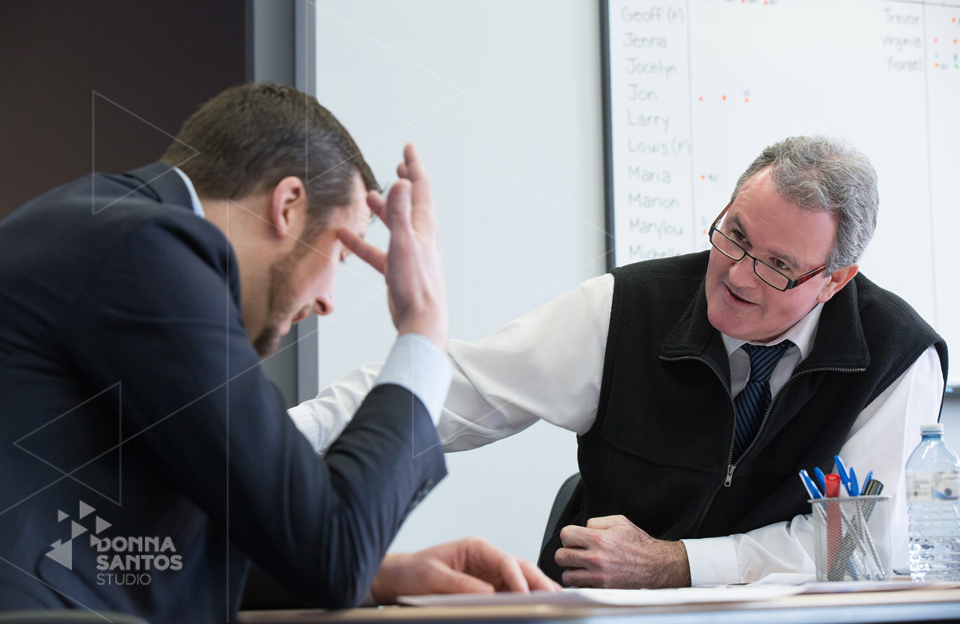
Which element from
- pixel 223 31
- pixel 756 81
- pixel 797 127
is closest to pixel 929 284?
pixel 797 127

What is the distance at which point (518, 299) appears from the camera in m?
2.10

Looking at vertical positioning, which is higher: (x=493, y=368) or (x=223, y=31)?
(x=223, y=31)

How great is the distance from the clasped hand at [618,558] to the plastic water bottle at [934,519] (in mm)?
321

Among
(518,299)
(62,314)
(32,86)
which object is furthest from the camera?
(518,299)

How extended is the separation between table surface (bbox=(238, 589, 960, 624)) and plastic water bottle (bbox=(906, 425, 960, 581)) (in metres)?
0.35

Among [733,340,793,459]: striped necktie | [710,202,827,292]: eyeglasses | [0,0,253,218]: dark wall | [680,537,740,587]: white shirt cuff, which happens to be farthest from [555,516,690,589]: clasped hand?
[0,0,253,218]: dark wall

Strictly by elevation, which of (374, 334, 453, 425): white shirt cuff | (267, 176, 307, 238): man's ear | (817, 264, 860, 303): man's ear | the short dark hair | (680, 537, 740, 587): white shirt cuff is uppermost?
the short dark hair

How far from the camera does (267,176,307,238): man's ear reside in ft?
2.81

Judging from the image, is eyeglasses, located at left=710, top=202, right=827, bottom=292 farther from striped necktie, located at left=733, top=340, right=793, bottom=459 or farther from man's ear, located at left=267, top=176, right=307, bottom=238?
man's ear, located at left=267, top=176, right=307, bottom=238

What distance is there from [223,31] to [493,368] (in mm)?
1040

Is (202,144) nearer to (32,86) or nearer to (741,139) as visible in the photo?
(32,86)

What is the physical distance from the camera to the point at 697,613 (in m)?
0.65

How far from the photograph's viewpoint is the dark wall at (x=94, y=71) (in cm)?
194

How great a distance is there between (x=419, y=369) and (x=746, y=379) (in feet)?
2.91
